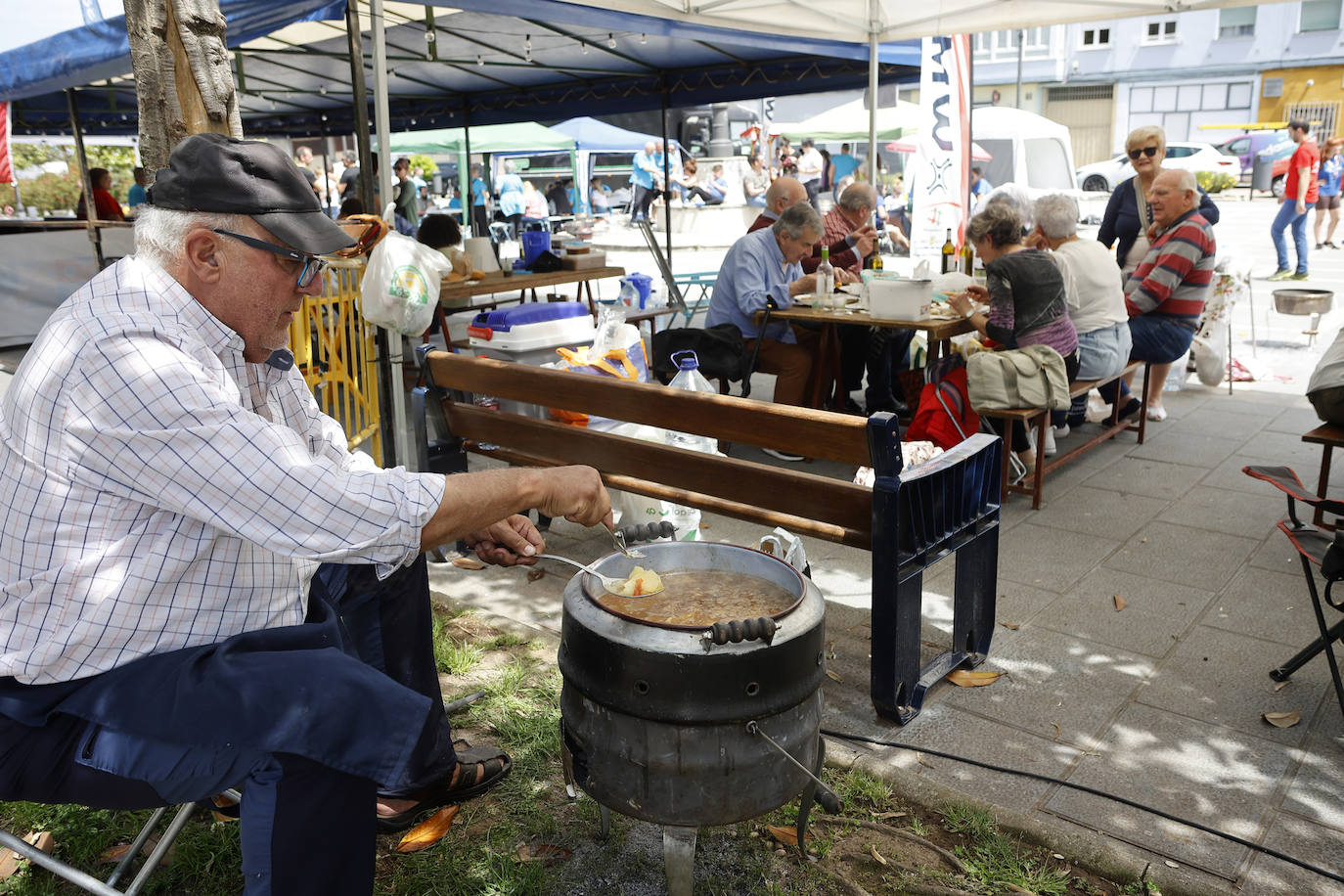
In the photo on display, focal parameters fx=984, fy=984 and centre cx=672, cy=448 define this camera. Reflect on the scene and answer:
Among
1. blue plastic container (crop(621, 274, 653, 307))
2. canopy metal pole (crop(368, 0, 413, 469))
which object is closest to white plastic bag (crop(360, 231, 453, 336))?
canopy metal pole (crop(368, 0, 413, 469))

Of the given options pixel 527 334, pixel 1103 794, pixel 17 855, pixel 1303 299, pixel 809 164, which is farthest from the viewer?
pixel 809 164

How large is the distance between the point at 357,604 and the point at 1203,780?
2356 millimetres

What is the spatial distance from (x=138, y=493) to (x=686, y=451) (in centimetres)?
188

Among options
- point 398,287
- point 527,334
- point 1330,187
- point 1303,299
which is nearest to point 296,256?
point 398,287

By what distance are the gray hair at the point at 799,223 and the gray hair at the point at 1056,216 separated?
1306mm

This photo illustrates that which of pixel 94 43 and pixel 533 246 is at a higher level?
pixel 94 43

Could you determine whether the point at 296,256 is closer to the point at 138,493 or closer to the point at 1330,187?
the point at 138,493

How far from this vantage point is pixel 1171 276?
5977 mm

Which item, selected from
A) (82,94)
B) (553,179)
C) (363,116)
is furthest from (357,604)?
(553,179)

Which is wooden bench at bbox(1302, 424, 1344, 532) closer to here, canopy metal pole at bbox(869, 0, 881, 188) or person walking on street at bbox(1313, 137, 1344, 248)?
canopy metal pole at bbox(869, 0, 881, 188)

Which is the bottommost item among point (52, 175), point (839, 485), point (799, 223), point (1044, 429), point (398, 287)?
point (1044, 429)

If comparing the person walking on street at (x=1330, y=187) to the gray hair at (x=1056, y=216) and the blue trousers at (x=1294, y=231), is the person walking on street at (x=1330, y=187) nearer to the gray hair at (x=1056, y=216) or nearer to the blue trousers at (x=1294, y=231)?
the blue trousers at (x=1294, y=231)

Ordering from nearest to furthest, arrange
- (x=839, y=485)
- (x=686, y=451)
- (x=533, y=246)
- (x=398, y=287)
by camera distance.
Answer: (x=839, y=485), (x=686, y=451), (x=398, y=287), (x=533, y=246)

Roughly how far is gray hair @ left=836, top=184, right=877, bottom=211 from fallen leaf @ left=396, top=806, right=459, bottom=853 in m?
5.85
